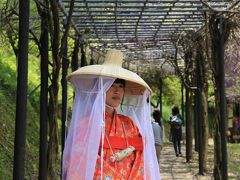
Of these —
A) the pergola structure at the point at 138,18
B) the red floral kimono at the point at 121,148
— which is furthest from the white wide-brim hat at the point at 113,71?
the pergola structure at the point at 138,18

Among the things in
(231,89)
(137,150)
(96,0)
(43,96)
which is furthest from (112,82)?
(231,89)

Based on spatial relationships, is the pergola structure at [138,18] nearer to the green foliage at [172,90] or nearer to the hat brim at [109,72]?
the hat brim at [109,72]

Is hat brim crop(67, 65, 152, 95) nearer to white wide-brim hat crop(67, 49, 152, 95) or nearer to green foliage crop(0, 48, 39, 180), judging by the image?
white wide-brim hat crop(67, 49, 152, 95)

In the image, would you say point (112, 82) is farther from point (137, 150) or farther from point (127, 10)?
point (127, 10)

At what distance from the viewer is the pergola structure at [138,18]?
6992 millimetres

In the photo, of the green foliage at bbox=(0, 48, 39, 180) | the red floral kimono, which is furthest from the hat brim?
the green foliage at bbox=(0, 48, 39, 180)

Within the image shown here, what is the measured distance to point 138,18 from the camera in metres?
7.96

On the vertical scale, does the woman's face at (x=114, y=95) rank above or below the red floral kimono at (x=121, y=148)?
above

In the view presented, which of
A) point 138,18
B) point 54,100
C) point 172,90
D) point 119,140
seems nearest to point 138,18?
point 138,18

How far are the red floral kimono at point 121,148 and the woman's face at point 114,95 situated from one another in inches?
3.2

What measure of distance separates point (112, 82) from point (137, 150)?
509mm

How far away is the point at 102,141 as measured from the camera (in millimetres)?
3350

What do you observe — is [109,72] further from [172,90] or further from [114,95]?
[172,90]

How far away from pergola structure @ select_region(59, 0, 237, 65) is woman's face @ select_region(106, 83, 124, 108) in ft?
8.54
